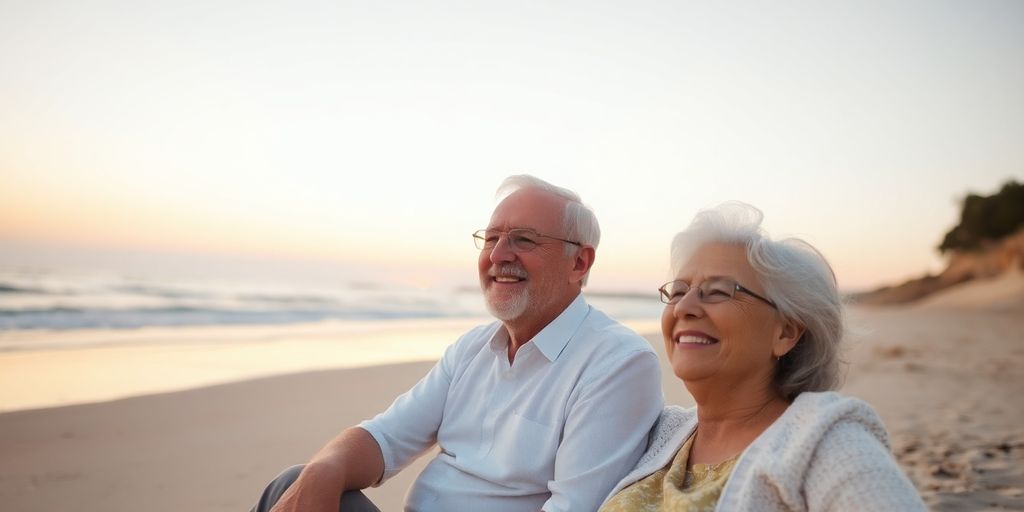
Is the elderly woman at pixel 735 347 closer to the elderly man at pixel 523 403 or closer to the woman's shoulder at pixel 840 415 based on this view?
the woman's shoulder at pixel 840 415

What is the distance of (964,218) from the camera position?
4375 cm

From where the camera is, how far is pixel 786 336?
6.66 feet

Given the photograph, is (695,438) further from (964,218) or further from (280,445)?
(964,218)

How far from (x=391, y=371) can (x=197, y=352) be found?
329cm

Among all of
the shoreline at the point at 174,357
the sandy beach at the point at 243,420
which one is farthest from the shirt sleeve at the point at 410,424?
the shoreline at the point at 174,357

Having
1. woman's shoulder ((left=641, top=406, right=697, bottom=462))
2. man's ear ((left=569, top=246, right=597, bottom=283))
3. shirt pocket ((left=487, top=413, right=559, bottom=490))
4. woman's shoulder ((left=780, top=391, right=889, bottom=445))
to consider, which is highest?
man's ear ((left=569, top=246, right=597, bottom=283))

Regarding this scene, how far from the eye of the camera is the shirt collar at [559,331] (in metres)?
2.67

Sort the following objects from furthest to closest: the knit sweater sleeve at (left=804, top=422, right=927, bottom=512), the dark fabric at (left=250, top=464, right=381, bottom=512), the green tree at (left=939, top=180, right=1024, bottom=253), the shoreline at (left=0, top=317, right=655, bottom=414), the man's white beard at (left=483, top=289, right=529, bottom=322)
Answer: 1. the green tree at (left=939, top=180, right=1024, bottom=253)
2. the shoreline at (left=0, top=317, right=655, bottom=414)
3. the man's white beard at (left=483, top=289, right=529, bottom=322)
4. the dark fabric at (left=250, top=464, right=381, bottom=512)
5. the knit sweater sleeve at (left=804, top=422, right=927, bottom=512)

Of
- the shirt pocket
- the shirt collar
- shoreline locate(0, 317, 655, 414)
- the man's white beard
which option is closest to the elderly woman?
the shirt pocket

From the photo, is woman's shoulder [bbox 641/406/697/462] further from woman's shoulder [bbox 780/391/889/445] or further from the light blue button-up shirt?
woman's shoulder [bbox 780/391/889/445]

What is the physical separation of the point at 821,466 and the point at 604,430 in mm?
899

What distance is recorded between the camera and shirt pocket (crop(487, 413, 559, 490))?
246 cm

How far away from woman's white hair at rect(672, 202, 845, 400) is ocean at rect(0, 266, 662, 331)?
14024 mm

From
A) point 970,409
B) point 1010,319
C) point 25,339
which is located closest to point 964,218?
point 1010,319
